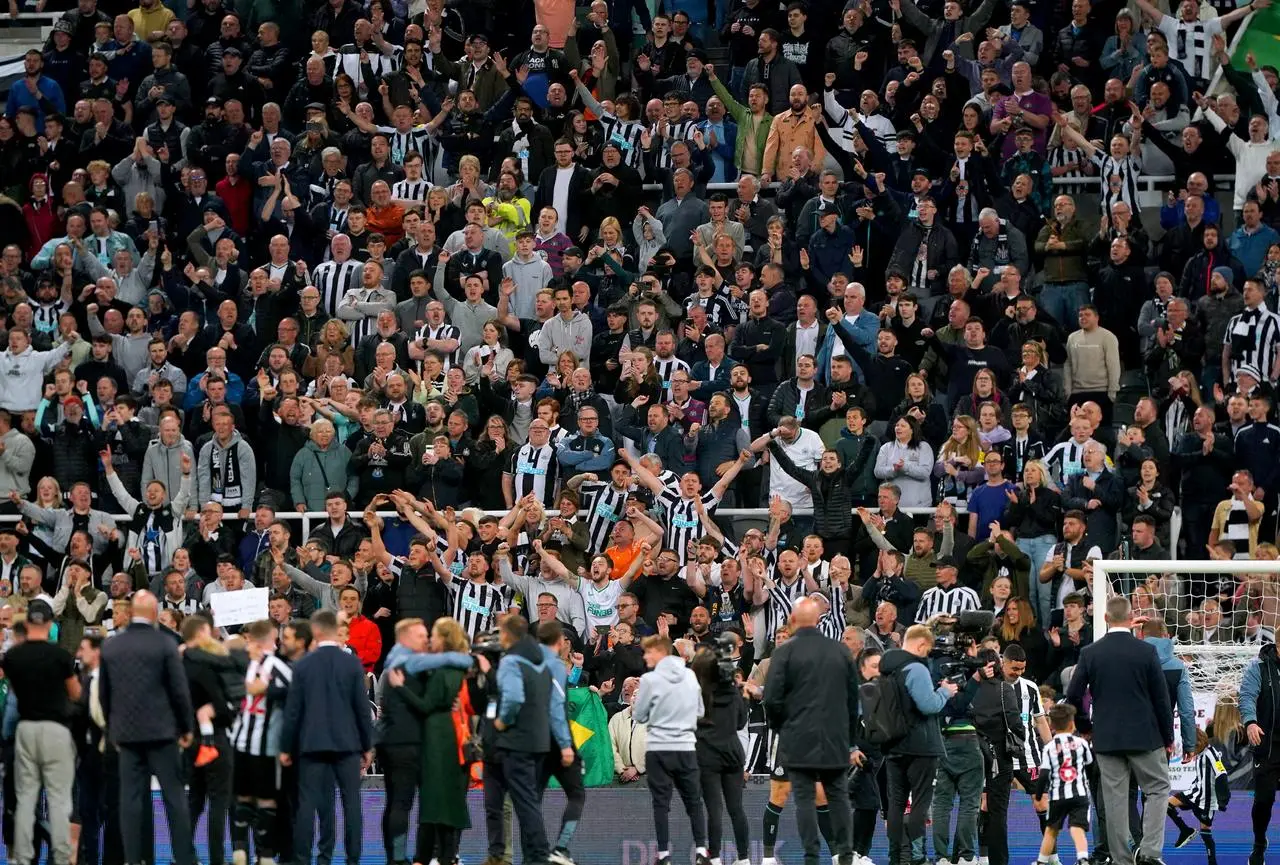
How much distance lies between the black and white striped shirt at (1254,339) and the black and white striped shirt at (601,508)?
6272 millimetres

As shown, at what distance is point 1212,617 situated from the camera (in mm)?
19516

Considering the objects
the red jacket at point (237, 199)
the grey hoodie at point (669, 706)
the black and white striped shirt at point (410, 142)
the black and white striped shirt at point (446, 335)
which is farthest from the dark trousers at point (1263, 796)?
the red jacket at point (237, 199)

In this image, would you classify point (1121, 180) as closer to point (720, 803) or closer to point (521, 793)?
point (720, 803)

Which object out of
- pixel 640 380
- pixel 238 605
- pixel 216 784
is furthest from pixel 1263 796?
pixel 238 605

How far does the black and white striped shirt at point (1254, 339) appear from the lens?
2280 cm

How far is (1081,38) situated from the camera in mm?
26625

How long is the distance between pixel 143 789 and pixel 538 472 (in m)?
7.73

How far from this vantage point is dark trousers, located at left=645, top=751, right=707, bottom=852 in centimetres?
1631

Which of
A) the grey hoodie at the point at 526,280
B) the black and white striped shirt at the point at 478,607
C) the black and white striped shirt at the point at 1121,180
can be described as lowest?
the black and white striped shirt at the point at 478,607

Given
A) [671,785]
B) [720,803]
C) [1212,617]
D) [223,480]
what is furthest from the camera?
[223,480]

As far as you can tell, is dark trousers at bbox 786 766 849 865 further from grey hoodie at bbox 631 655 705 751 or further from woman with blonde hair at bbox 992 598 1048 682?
woman with blonde hair at bbox 992 598 1048 682

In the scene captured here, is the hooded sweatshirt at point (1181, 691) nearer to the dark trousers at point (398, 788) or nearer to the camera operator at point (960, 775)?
the camera operator at point (960, 775)

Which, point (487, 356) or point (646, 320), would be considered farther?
point (646, 320)

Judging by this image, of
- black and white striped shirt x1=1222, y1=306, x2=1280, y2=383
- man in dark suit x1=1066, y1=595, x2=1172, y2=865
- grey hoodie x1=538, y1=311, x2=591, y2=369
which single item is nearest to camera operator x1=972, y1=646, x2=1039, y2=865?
man in dark suit x1=1066, y1=595, x2=1172, y2=865
